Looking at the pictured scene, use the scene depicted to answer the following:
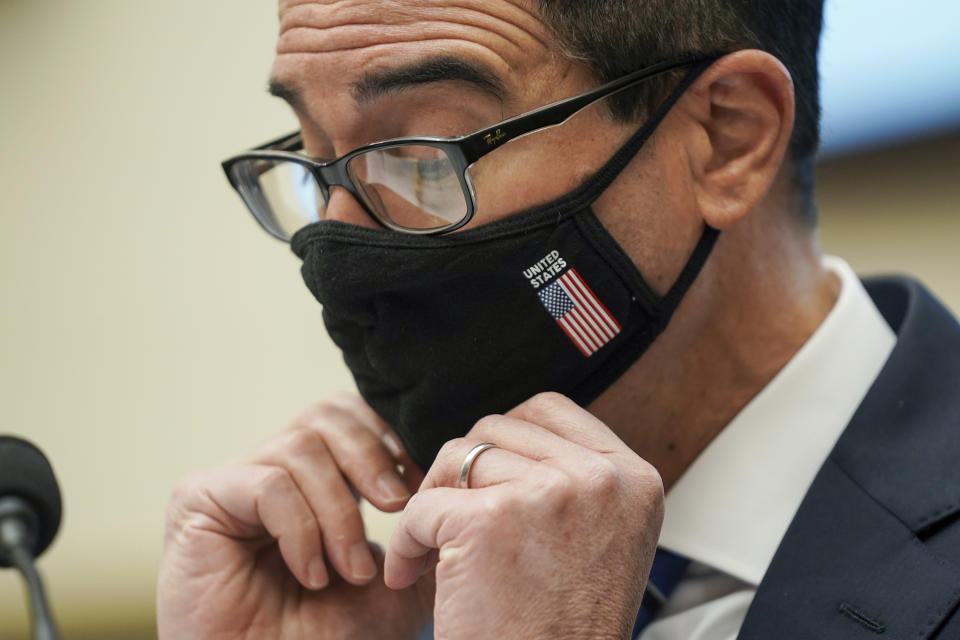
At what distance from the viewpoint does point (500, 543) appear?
1006 millimetres

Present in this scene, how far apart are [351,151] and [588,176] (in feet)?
A: 1.03

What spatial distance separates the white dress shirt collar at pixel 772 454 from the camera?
4.43ft

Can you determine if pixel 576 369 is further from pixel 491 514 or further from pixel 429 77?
pixel 429 77

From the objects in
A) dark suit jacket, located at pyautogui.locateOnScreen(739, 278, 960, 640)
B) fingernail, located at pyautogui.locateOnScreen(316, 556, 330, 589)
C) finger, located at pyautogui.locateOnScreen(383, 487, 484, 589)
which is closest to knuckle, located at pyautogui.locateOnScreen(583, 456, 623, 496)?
finger, located at pyautogui.locateOnScreen(383, 487, 484, 589)

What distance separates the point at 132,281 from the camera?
267 cm

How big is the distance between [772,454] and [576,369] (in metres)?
0.36

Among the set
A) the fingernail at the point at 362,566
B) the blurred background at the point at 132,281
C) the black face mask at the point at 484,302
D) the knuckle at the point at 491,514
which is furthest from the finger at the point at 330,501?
the blurred background at the point at 132,281

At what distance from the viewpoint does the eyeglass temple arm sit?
1.19 m

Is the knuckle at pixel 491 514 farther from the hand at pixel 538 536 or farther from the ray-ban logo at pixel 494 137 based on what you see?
the ray-ban logo at pixel 494 137

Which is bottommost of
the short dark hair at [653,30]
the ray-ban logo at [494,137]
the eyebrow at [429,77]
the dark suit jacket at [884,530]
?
the dark suit jacket at [884,530]

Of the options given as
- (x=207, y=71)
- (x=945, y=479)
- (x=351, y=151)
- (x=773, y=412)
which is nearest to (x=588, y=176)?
(x=351, y=151)

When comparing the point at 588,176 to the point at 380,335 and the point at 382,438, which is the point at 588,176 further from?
the point at 382,438

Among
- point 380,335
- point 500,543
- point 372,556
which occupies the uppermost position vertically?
point 380,335

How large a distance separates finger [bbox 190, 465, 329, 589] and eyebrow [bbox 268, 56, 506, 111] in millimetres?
579
